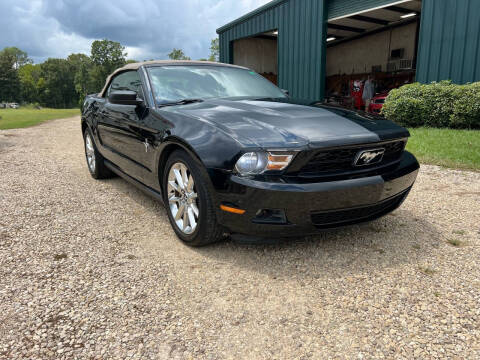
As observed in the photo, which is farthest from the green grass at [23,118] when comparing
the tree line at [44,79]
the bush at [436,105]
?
the tree line at [44,79]

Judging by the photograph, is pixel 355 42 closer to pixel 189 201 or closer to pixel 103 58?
pixel 189 201

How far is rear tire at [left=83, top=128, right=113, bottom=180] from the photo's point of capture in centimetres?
480

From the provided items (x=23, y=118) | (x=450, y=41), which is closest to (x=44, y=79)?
(x=23, y=118)

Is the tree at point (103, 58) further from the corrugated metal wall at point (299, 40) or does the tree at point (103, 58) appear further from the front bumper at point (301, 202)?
the front bumper at point (301, 202)

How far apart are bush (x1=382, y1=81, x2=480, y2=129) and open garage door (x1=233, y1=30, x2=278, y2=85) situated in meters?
12.2

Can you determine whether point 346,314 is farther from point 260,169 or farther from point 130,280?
point 130,280

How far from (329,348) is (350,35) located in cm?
2218

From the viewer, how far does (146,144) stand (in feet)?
10.3

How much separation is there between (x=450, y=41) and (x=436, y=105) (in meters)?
1.84

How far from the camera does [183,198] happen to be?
2.75m

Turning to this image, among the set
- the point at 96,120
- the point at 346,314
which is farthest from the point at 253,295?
the point at 96,120

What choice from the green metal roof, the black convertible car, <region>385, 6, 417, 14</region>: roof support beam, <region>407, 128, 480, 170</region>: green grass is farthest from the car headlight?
<region>385, 6, 417, 14</region>: roof support beam

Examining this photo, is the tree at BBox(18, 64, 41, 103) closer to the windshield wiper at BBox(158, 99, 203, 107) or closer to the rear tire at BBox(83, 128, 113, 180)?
the rear tire at BBox(83, 128, 113, 180)

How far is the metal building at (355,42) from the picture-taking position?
899 centimetres
